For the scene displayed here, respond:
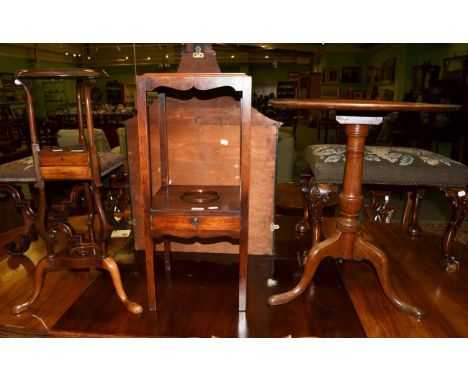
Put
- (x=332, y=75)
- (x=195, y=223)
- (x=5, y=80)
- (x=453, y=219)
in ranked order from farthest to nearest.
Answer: (x=332, y=75)
(x=5, y=80)
(x=453, y=219)
(x=195, y=223)

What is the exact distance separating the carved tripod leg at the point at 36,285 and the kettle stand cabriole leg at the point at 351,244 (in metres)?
0.90

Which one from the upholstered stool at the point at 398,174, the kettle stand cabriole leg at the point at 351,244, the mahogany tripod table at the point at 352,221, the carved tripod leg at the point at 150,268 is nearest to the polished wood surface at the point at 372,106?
the mahogany tripod table at the point at 352,221

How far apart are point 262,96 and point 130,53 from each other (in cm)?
456

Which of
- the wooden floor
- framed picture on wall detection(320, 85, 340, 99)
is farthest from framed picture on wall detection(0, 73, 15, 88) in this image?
framed picture on wall detection(320, 85, 340, 99)

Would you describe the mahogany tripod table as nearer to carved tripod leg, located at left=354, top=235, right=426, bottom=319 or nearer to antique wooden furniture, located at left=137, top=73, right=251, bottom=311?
carved tripod leg, located at left=354, top=235, right=426, bottom=319

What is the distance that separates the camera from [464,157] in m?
4.67

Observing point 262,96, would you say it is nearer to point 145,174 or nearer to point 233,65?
point 233,65

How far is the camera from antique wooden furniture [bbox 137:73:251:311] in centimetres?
124

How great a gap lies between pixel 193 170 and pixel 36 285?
842 millimetres

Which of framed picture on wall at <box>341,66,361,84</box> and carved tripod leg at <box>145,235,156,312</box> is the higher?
framed picture on wall at <box>341,66,361,84</box>

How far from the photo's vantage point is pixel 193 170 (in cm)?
187

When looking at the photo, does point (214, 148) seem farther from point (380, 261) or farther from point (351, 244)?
point (380, 261)

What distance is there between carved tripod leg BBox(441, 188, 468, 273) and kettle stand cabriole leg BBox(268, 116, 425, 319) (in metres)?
0.46

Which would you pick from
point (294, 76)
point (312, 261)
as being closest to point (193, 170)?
point (312, 261)
